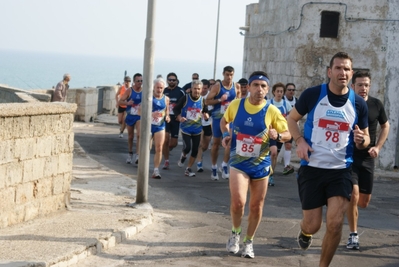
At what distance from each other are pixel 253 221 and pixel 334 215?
166 cm

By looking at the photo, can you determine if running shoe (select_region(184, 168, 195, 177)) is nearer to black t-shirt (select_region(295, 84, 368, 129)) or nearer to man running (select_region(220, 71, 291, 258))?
man running (select_region(220, 71, 291, 258))

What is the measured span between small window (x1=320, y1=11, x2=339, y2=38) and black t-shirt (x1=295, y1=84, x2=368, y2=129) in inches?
535

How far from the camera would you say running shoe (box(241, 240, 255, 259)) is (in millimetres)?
9367

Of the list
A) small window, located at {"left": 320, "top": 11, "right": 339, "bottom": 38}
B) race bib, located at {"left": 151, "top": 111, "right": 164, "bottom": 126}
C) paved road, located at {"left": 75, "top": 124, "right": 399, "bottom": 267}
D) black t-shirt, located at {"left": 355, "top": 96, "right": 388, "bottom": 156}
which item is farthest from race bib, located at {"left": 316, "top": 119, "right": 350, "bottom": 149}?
small window, located at {"left": 320, "top": 11, "right": 339, "bottom": 38}

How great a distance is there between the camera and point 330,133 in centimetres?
825

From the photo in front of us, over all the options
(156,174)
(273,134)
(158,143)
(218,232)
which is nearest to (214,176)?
(156,174)

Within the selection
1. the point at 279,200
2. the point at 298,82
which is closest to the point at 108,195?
the point at 279,200

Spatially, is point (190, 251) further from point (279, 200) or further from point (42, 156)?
point (279, 200)

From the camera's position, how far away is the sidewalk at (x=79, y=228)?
8523mm

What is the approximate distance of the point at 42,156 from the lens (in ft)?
35.1

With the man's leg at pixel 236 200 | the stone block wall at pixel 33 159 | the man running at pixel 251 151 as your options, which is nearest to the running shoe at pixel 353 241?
the man running at pixel 251 151

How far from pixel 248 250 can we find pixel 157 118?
265 inches

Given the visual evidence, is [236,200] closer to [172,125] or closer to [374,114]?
[374,114]

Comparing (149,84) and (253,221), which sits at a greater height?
(149,84)
